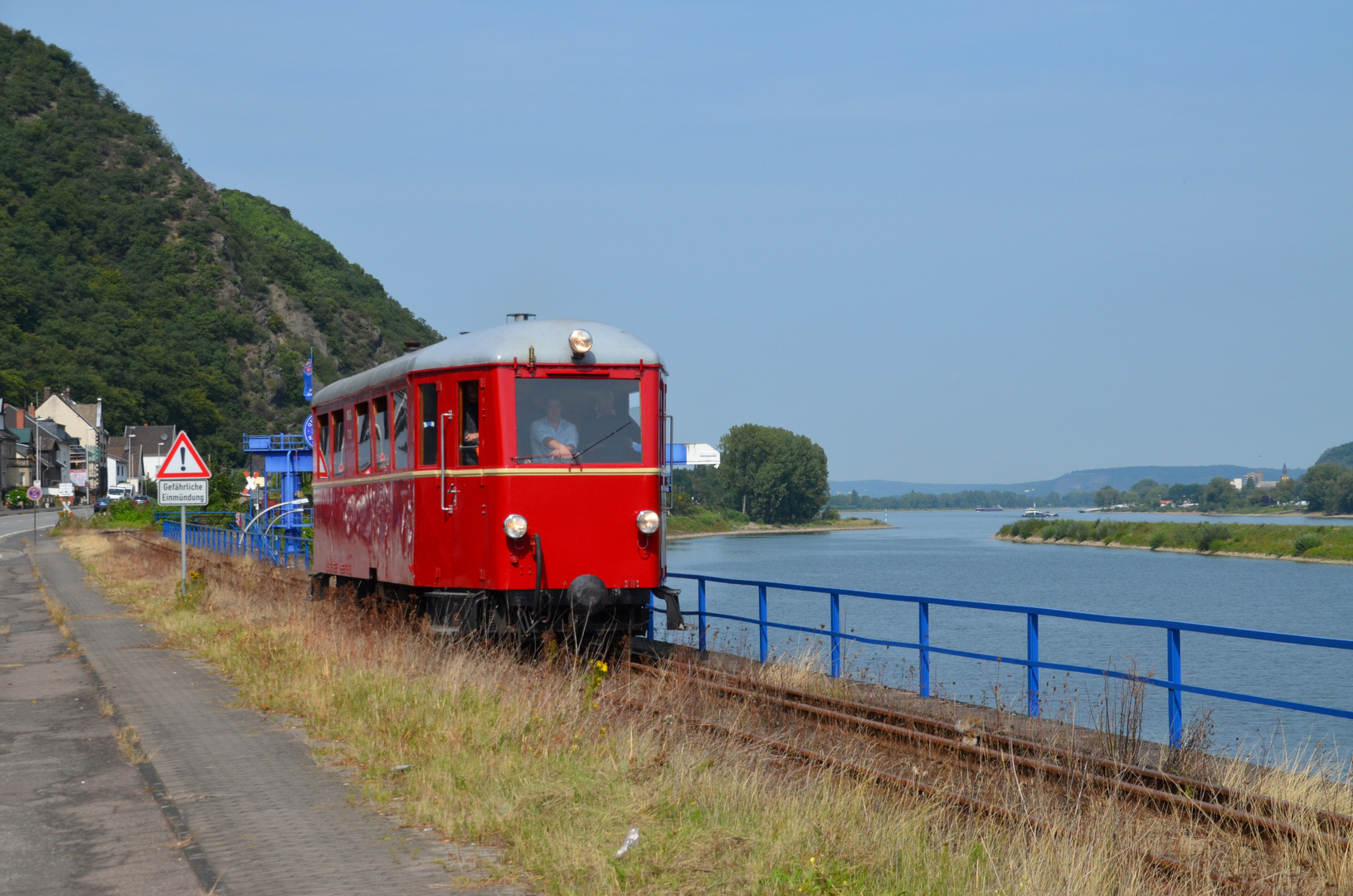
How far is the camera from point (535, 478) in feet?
39.4

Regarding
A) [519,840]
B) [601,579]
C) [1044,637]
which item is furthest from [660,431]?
[1044,637]

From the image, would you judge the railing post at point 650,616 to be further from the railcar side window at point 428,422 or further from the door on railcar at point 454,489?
the railcar side window at point 428,422

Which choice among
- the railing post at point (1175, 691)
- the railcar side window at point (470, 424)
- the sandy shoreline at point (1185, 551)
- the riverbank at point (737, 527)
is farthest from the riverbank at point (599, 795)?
the riverbank at point (737, 527)

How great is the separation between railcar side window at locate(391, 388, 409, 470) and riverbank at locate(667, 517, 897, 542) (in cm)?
10119

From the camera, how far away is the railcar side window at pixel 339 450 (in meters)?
15.8

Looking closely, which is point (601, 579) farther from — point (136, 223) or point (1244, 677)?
point (136, 223)

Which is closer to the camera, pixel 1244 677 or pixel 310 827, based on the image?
pixel 310 827

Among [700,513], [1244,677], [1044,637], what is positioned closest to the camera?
[1244,677]

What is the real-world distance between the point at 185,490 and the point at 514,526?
8.77 m

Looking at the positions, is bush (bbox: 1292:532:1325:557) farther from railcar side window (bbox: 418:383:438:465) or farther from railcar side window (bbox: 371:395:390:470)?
railcar side window (bbox: 418:383:438:465)

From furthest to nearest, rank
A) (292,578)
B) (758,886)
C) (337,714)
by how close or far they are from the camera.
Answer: (292,578)
(337,714)
(758,886)

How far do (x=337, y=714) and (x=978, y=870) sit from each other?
17.6 feet

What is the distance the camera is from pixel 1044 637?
96.2ft

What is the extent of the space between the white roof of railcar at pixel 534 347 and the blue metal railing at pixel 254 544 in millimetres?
13058
